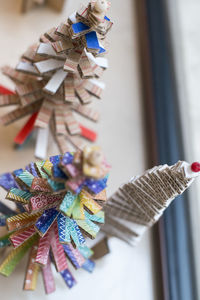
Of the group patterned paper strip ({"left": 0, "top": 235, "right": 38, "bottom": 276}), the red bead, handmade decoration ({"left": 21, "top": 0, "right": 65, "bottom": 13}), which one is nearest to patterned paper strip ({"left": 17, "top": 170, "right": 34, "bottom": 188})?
patterned paper strip ({"left": 0, "top": 235, "right": 38, "bottom": 276})

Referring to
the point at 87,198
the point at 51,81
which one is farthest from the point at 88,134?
the point at 87,198

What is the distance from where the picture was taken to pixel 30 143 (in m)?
0.78

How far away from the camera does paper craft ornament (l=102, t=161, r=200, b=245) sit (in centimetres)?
51

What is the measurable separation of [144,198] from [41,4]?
2.05 ft

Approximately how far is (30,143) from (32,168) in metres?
0.27

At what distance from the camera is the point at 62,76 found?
1.99 feet

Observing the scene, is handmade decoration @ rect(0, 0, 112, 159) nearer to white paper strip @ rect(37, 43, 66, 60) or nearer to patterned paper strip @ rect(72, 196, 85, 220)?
white paper strip @ rect(37, 43, 66, 60)

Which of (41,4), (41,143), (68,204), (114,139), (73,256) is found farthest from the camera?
(41,4)

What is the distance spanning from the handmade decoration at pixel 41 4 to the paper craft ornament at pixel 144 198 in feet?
1.79

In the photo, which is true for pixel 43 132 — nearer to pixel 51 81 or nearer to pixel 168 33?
pixel 51 81

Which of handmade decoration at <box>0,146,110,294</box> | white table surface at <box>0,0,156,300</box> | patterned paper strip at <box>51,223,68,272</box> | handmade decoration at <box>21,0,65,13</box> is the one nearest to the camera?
handmade decoration at <box>0,146,110,294</box>

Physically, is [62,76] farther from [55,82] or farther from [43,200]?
[43,200]

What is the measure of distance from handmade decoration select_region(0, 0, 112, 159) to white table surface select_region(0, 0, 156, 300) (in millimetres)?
89

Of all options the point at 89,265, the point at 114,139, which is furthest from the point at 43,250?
the point at 114,139
